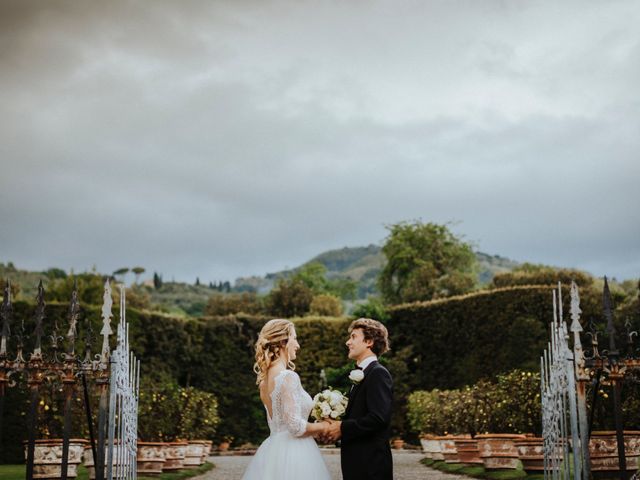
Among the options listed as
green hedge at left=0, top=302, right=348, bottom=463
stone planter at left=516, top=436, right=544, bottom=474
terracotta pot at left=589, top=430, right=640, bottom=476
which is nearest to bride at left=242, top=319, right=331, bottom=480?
terracotta pot at left=589, top=430, right=640, bottom=476

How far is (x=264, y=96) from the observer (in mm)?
24250

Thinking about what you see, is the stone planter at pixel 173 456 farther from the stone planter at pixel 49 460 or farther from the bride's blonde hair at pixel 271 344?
the bride's blonde hair at pixel 271 344

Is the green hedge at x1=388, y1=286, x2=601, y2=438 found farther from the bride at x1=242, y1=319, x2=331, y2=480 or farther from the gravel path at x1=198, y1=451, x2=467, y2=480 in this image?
the bride at x1=242, y1=319, x2=331, y2=480

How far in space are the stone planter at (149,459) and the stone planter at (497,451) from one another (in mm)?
5291

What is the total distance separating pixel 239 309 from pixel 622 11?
27.6 meters

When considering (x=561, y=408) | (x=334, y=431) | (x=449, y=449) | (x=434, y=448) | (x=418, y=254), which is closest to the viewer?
(x=334, y=431)

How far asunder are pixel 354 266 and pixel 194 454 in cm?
11586

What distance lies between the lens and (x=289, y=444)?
5.18 m

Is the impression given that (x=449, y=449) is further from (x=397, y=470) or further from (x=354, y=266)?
(x=354, y=266)

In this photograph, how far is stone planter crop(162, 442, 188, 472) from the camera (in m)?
13.4

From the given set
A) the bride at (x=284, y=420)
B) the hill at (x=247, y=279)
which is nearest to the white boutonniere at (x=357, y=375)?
the bride at (x=284, y=420)

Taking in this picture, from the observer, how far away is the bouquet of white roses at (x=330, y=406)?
506cm

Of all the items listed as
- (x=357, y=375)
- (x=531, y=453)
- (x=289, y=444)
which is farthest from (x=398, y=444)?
(x=357, y=375)

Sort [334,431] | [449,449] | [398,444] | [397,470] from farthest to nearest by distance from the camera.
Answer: [398,444]
[449,449]
[397,470]
[334,431]
